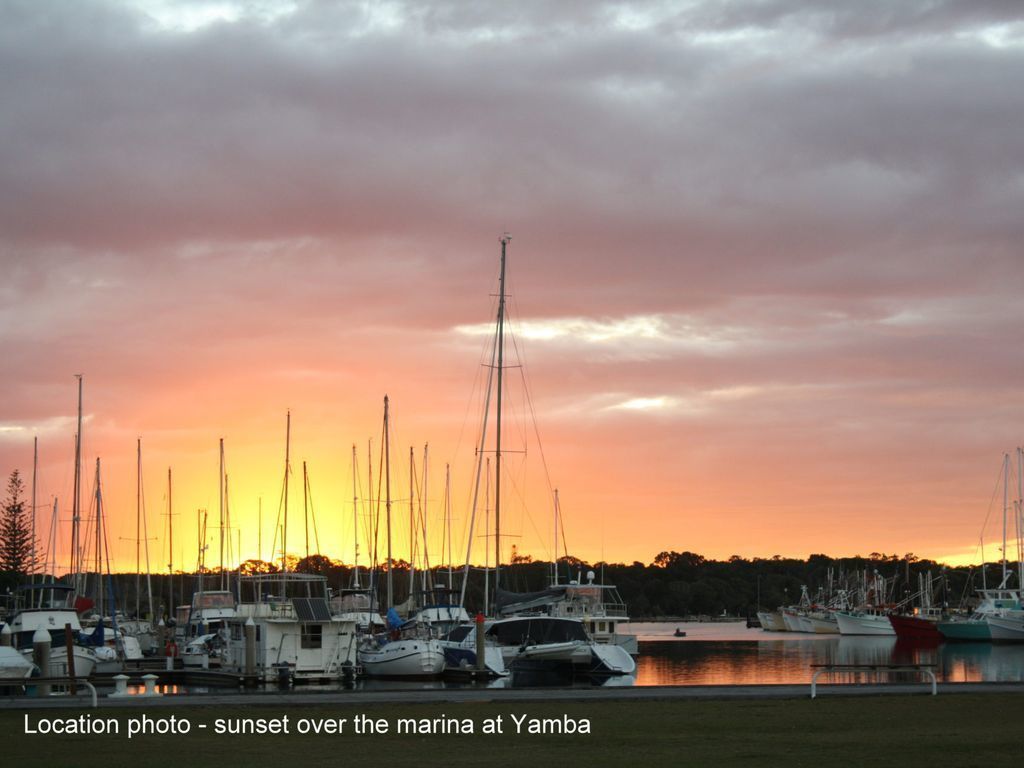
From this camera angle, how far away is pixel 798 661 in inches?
3875

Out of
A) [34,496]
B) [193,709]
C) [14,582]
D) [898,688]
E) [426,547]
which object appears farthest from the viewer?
[14,582]

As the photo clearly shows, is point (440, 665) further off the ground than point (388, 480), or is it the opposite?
point (388, 480)

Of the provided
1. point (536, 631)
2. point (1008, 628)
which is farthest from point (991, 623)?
point (536, 631)

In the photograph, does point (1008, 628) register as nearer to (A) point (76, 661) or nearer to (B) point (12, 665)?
(A) point (76, 661)

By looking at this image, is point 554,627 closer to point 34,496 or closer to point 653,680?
point 653,680

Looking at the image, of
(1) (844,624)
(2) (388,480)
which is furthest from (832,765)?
(1) (844,624)

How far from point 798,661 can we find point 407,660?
41.6 metres

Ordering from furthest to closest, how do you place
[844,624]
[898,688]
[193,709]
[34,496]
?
[844,624] → [34,496] → [898,688] → [193,709]

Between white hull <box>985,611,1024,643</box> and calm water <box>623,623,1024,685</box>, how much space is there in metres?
1.69

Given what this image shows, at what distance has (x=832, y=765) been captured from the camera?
73.3 feet

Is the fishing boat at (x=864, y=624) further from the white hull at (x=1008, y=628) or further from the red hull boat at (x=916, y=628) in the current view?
the white hull at (x=1008, y=628)

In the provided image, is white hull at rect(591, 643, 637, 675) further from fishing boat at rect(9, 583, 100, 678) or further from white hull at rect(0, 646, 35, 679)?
white hull at rect(0, 646, 35, 679)

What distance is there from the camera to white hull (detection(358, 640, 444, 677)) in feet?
216

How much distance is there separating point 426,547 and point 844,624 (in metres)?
81.8
